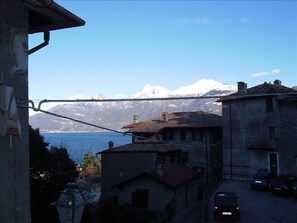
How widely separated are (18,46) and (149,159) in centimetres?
3821

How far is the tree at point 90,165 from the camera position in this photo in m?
65.3

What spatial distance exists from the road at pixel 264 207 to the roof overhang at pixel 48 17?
936 inches

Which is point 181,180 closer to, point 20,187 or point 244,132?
point 244,132

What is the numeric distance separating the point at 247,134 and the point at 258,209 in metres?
16.5

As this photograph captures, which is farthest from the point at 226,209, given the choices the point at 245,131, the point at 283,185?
the point at 245,131

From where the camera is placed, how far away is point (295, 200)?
34.7 meters

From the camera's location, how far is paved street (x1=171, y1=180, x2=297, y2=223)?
2894 cm

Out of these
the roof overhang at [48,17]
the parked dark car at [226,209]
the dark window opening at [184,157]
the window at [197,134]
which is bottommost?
the parked dark car at [226,209]

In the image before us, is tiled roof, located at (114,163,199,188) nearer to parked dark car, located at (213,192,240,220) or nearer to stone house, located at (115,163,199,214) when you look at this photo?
stone house, located at (115,163,199,214)

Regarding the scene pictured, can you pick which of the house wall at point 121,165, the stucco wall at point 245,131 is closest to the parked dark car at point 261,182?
the stucco wall at point 245,131

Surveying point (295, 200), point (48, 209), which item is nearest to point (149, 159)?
point (295, 200)

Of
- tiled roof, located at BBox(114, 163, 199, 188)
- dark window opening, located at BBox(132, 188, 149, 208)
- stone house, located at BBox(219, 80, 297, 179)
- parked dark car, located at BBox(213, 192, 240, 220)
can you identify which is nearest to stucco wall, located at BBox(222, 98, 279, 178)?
stone house, located at BBox(219, 80, 297, 179)

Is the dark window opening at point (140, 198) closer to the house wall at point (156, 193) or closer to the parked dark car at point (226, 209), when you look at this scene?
the house wall at point (156, 193)

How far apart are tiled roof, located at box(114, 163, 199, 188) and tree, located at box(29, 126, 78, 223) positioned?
26.2ft
